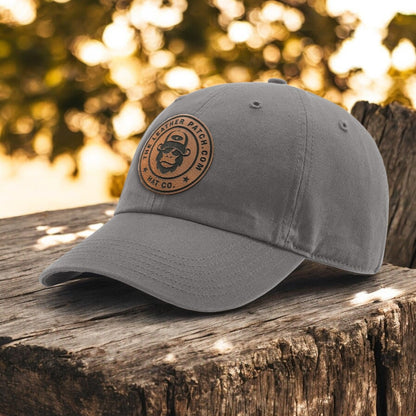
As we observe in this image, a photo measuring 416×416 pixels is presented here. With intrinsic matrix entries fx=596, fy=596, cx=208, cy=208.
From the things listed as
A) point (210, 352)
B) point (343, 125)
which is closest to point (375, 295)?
point (343, 125)

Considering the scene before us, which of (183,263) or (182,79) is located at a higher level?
(182,79)

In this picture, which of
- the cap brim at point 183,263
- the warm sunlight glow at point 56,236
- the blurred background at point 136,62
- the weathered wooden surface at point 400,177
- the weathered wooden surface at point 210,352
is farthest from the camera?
the blurred background at point 136,62

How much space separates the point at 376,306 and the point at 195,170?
624 mm

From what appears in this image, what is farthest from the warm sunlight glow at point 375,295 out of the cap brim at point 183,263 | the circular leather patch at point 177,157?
the circular leather patch at point 177,157

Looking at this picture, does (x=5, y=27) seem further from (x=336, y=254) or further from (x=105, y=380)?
(x=105, y=380)

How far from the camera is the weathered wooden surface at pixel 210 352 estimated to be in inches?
49.3

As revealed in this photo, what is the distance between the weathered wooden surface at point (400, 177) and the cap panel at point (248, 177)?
1.20 m

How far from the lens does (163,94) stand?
4082mm

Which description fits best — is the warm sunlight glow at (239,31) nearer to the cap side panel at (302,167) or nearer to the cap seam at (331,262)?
the cap side panel at (302,167)

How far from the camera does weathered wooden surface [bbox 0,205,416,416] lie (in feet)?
4.11

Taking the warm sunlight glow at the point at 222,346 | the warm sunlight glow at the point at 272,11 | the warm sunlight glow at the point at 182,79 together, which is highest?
the warm sunlight glow at the point at 272,11

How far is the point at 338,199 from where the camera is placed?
173cm

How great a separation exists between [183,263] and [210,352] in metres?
0.32

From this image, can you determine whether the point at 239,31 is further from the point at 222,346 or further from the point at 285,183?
the point at 222,346
